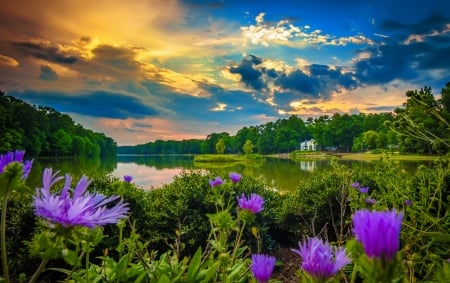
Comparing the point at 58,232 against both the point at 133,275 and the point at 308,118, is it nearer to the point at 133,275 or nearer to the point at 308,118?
the point at 133,275

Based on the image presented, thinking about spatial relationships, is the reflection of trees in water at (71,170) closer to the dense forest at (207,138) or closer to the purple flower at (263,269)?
the purple flower at (263,269)

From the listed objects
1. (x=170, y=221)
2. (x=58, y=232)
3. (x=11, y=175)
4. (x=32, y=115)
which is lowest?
(x=170, y=221)

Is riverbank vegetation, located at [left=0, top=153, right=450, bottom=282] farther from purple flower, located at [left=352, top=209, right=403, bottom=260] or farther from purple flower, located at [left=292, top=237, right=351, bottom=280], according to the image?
purple flower, located at [left=352, top=209, right=403, bottom=260]

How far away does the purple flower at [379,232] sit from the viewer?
48 centimetres

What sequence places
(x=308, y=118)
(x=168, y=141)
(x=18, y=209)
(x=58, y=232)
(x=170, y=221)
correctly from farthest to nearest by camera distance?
1. (x=168, y=141)
2. (x=308, y=118)
3. (x=170, y=221)
4. (x=18, y=209)
5. (x=58, y=232)

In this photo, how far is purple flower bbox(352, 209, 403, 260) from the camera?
481 millimetres

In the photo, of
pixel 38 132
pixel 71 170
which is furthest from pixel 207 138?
pixel 71 170

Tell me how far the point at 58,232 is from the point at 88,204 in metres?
0.08

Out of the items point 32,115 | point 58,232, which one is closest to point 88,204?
point 58,232

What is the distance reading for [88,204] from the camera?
71 cm

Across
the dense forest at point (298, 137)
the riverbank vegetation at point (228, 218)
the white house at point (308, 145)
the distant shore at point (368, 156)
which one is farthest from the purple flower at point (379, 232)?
the white house at point (308, 145)

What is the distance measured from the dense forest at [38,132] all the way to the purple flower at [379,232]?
41121 mm

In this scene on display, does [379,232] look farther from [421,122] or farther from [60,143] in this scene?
[60,143]

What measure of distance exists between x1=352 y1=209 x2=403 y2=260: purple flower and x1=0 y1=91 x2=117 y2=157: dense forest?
41121mm
